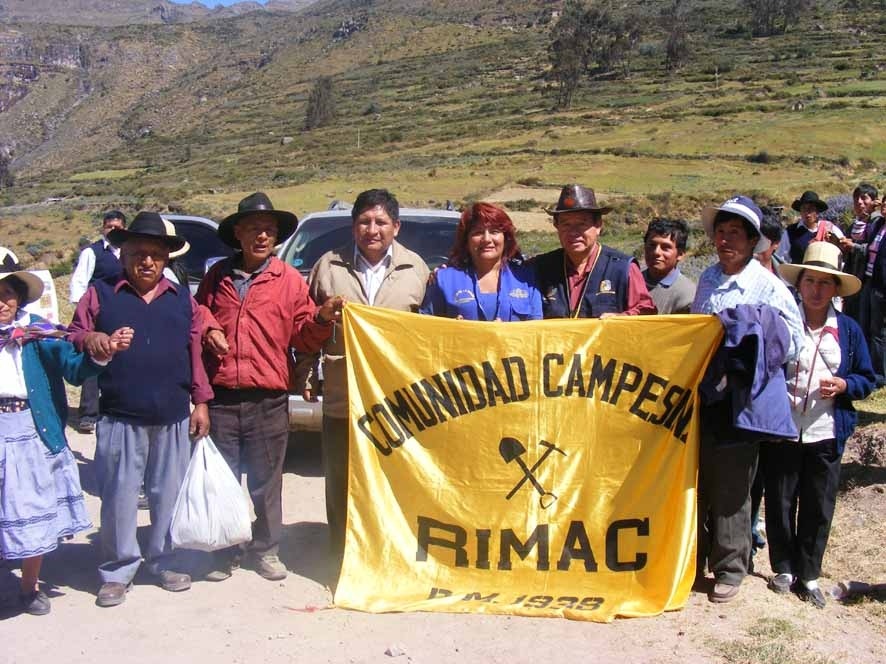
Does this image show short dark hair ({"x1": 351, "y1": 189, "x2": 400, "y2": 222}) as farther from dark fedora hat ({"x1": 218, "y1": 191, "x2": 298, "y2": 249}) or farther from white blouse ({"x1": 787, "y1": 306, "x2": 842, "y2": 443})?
white blouse ({"x1": 787, "y1": 306, "x2": 842, "y2": 443})

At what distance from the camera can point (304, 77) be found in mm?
158250

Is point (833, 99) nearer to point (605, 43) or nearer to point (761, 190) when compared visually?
point (761, 190)

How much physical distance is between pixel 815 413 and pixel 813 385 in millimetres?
151

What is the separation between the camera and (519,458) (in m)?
4.84

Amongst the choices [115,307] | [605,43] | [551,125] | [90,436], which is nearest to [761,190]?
[90,436]

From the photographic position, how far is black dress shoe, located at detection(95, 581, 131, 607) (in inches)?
186

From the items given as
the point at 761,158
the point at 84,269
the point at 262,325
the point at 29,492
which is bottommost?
the point at 29,492

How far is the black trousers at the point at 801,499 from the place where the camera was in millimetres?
4812

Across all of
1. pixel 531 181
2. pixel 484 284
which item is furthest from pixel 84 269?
pixel 531 181

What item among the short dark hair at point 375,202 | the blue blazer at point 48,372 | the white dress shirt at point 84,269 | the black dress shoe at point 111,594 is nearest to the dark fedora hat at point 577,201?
the short dark hair at point 375,202

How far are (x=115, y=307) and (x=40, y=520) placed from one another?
114 centimetres

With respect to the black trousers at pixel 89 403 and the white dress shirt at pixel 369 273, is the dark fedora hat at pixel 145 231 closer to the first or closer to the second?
the white dress shirt at pixel 369 273

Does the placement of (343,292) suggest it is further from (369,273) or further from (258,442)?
(258,442)

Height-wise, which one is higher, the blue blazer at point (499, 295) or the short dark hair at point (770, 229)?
the short dark hair at point (770, 229)
